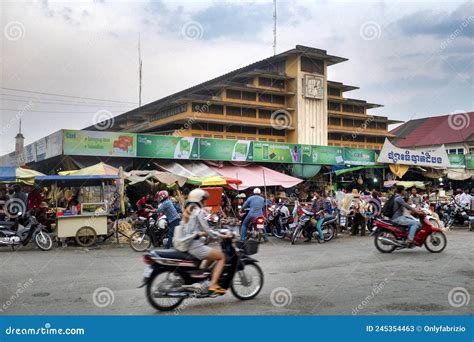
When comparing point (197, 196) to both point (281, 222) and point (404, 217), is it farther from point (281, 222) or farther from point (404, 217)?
point (281, 222)

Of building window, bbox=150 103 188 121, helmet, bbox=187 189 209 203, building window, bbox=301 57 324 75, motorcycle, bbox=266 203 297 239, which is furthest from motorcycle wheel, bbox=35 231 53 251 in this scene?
building window, bbox=301 57 324 75

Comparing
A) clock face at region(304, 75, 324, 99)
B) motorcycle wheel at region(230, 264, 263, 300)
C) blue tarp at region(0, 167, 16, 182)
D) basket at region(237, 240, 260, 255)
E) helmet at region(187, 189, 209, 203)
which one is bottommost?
motorcycle wheel at region(230, 264, 263, 300)

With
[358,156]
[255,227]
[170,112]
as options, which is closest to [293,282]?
[255,227]

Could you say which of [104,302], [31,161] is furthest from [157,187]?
[104,302]

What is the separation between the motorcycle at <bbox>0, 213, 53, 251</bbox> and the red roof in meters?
47.7

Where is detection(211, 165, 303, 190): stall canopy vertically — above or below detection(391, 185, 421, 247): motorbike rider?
above

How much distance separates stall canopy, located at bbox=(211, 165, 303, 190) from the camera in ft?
78.4

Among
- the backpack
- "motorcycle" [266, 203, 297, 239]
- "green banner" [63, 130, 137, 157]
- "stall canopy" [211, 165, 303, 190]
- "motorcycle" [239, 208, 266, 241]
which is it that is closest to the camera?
the backpack

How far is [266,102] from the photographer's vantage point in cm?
4459

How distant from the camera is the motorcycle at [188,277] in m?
6.15

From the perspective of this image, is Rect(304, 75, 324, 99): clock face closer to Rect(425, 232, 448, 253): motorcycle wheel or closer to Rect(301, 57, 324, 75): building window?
Rect(301, 57, 324, 75): building window

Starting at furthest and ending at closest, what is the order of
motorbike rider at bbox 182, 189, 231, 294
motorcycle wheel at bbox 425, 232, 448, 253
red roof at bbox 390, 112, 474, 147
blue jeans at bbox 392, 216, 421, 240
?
red roof at bbox 390, 112, 474, 147, motorcycle wheel at bbox 425, 232, 448, 253, blue jeans at bbox 392, 216, 421, 240, motorbike rider at bbox 182, 189, 231, 294
